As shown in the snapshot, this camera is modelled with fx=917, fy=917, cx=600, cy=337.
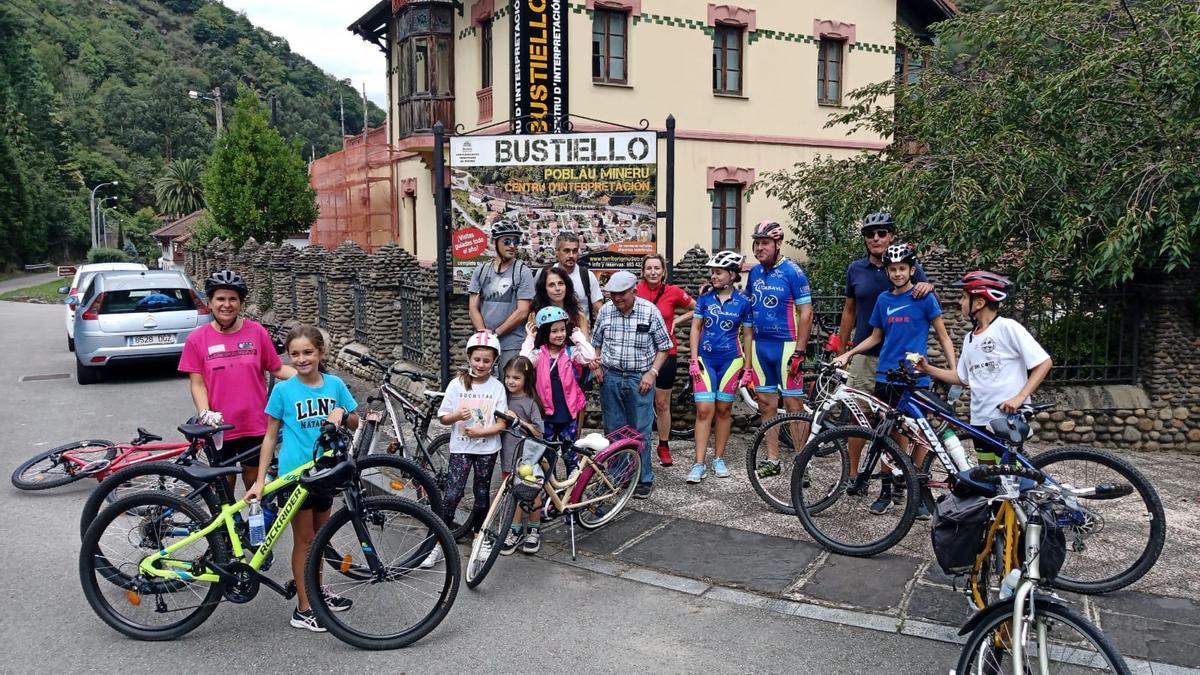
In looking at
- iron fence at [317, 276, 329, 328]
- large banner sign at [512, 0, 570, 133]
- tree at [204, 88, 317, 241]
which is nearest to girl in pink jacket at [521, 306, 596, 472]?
large banner sign at [512, 0, 570, 133]

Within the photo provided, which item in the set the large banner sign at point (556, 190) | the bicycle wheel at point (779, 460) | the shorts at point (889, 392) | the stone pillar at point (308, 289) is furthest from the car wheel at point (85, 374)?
the shorts at point (889, 392)

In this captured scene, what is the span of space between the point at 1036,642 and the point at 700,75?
16486 millimetres

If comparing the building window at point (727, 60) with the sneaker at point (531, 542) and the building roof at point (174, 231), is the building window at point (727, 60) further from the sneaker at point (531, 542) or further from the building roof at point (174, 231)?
the building roof at point (174, 231)

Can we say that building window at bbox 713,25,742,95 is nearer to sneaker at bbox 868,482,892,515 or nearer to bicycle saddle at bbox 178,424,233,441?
sneaker at bbox 868,482,892,515

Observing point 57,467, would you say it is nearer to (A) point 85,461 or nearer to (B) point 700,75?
(A) point 85,461

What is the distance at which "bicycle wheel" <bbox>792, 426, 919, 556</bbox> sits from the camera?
5688 millimetres

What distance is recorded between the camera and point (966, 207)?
8961mm

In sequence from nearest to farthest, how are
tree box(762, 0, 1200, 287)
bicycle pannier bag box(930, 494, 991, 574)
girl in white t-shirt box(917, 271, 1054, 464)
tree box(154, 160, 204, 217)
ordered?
bicycle pannier bag box(930, 494, 991, 574) < girl in white t-shirt box(917, 271, 1054, 464) < tree box(762, 0, 1200, 287) < tree box(154, 160, 204, 217)

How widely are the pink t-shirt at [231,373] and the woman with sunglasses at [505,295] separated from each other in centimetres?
223

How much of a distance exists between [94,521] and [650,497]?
3858 millimetres

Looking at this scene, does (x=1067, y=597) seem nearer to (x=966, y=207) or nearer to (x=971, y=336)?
(x=971, y=336)

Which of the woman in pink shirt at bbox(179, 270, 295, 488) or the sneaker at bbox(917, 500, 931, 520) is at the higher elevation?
the woman in pink shirt at bbox(179, 270, 295, 488)

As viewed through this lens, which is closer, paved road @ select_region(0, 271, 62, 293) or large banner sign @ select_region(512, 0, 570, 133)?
large banner sign @ select_region(512, 0, 570, 133)

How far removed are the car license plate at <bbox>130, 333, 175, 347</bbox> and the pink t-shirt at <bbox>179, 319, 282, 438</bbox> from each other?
333 inches
